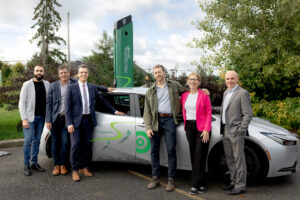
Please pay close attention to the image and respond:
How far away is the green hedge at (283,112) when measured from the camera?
8.23 meters

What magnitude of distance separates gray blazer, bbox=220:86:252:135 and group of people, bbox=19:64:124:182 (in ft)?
5.90

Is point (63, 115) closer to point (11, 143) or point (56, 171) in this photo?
point (56, 171)

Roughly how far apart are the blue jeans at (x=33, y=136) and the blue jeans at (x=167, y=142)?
216cm

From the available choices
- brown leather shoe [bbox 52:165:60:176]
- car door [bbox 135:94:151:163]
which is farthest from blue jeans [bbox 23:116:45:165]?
car door [bbox 135:94:151:163]

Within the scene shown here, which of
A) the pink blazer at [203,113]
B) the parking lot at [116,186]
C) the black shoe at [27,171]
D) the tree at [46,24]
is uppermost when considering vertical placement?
the tree at [46,24]

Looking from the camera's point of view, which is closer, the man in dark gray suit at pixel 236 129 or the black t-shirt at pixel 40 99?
the man in dark gray suit at pixel 236 129

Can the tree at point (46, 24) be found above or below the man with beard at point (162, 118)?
above

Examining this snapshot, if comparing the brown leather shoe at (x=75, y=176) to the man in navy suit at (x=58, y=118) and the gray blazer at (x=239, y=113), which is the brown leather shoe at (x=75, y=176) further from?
the gray blazer at (x=239, y=113)

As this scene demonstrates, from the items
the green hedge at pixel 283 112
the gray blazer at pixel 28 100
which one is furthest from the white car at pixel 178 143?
the green hedge at pixel 283 112

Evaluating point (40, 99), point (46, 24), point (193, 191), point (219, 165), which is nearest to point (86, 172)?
point (40, 99)

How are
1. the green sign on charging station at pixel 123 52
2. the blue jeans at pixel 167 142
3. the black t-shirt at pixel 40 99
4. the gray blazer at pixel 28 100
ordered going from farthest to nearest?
the green sign on charging station at pixel 123 52 → the black t-shirt at pixel 40 99 → the gray blazer at pixel 28 100 → the blue jeans at pixel 167 142

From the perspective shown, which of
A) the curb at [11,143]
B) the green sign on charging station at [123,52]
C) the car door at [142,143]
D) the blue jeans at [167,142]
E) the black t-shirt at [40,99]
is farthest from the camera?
the green sign on charging station at [123,52]

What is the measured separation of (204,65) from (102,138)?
7.77 metres

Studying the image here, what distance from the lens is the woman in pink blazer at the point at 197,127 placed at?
3.70 meters
